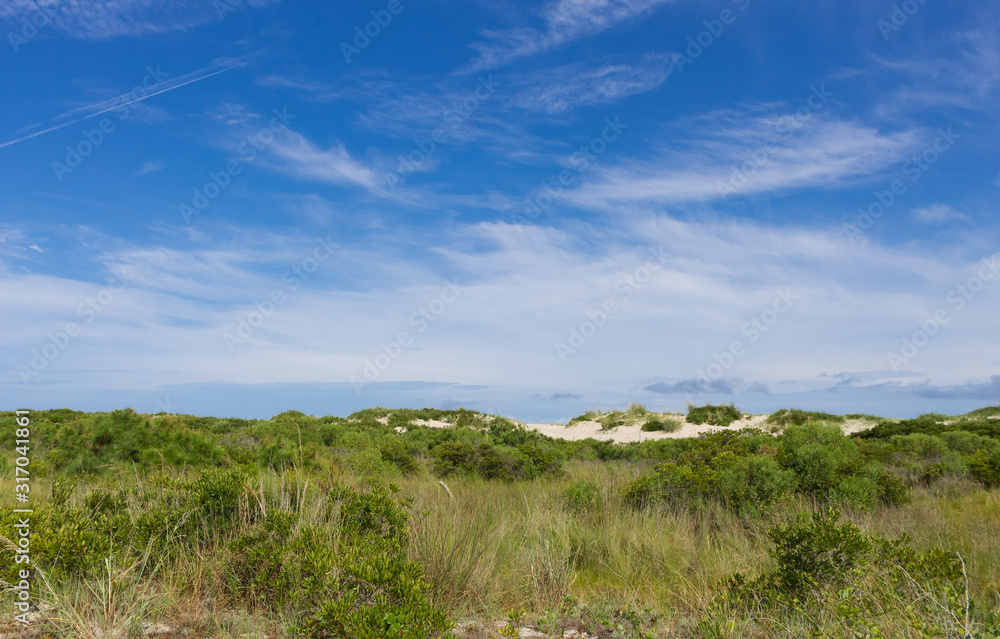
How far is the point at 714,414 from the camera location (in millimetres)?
25891

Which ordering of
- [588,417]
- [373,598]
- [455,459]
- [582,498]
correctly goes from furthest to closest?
[588,417]
[455,459]
[582,498]
[373,598]

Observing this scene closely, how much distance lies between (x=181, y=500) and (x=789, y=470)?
8390 mm

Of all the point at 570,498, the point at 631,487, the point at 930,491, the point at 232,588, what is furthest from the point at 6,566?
the point at 930,491

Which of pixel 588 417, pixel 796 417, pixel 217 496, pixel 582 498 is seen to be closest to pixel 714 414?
pixel 796 417

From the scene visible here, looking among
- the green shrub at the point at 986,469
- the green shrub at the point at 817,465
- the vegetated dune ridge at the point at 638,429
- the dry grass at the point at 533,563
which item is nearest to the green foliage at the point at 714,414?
the vegetated dune ridge at the point at 638,429

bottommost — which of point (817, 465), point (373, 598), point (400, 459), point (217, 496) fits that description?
point (400, 459)

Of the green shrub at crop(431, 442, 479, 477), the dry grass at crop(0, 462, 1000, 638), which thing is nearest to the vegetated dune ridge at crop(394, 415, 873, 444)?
the green shrub at crop(431, 442, 479, 477)

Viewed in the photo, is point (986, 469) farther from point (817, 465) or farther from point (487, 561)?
point (487, 561)

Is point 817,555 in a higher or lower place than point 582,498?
higher

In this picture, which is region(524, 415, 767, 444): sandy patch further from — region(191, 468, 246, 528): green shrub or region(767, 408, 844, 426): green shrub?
region(191, 468, 246, 528): green shrub

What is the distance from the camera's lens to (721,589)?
4891 millimetres

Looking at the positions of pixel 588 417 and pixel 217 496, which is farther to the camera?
pixel 588 417

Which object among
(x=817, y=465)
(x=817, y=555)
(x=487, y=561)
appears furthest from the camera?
(x=817, y=465)

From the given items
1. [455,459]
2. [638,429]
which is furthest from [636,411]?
[455,459]
